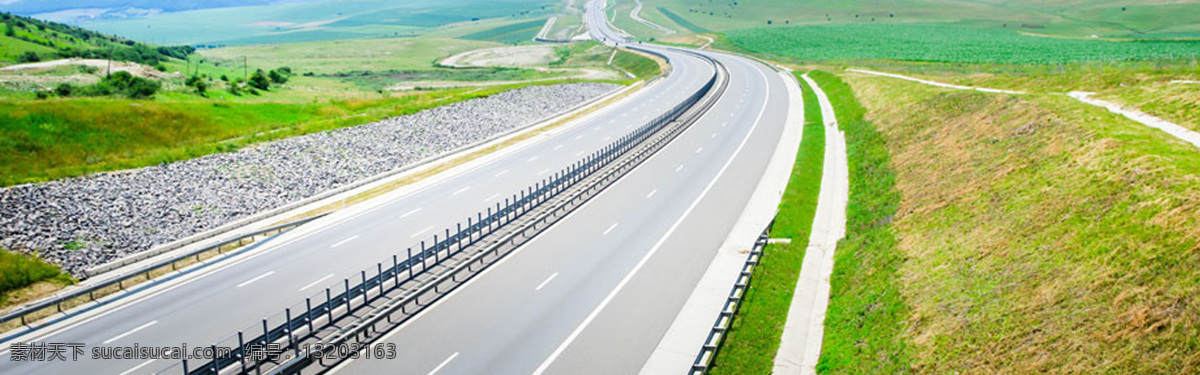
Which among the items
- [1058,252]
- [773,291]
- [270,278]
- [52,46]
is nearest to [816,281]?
[773,291]

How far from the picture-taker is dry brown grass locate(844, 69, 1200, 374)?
16.7 meters

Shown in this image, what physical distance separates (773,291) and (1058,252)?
29.3ft

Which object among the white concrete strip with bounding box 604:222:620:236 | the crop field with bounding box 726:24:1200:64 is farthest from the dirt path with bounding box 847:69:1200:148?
the crop field with bounding box 726:24:1200:64

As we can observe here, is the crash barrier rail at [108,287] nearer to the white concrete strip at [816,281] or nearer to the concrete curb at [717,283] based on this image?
the concrete curb at [717,283]

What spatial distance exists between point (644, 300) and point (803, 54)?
13499cm

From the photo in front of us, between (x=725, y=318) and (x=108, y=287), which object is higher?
(x=725, y=318)

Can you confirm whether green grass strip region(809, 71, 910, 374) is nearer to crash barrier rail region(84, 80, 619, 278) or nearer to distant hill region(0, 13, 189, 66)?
crash barrier rail region(84, 80, 619, 278)

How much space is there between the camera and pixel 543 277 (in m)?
26.7

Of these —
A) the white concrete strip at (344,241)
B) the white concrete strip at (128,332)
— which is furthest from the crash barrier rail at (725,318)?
the white concrete strip at (128,332)

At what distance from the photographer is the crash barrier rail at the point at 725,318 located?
763 inches

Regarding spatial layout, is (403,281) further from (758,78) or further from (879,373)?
(758,78)

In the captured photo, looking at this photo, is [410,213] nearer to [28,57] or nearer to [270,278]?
[270,278]

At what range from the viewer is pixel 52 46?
9856 centimetres

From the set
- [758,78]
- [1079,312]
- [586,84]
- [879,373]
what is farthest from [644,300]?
[758,78]
